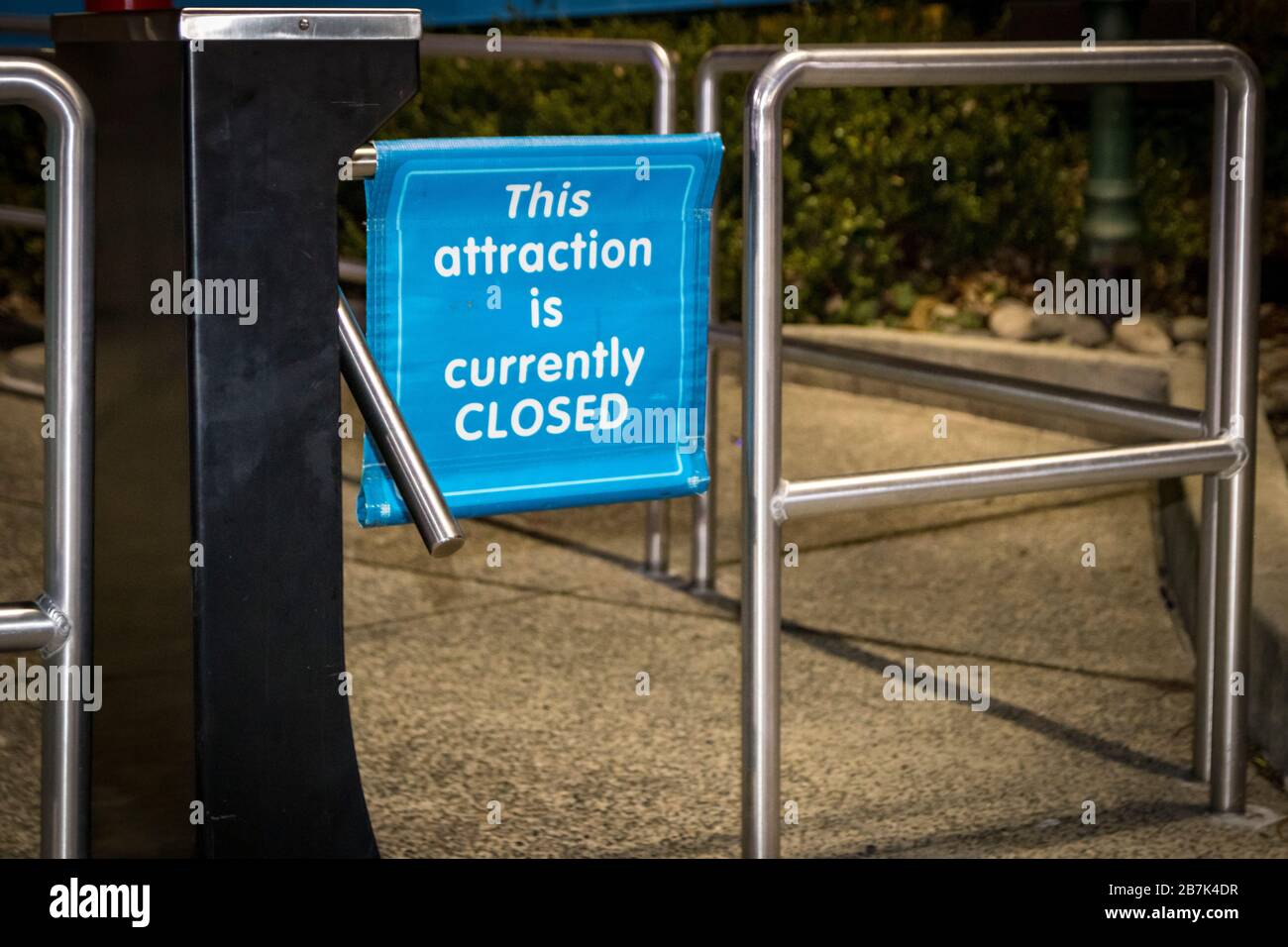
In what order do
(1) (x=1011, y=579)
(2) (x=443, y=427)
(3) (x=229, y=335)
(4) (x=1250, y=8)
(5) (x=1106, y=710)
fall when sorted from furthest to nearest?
(4) (x=1250, y=8) → (1) (x=1011, y=579) → (5) (x=1106, y=710) → (2) (x=443, y=427) → (3) (x=229, y=335)

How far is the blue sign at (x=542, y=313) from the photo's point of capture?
8.19 ft

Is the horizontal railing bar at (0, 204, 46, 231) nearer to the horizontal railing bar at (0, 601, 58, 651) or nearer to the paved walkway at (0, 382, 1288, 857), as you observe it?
the paved walkway at (0, 382, 1288, 857)

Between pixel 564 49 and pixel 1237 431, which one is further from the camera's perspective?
pixel 564 49

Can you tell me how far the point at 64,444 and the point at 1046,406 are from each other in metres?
1.90

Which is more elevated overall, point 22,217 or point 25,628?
point 22,217

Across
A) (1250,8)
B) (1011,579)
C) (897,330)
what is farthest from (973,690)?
(1250,8)

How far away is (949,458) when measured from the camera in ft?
19.5

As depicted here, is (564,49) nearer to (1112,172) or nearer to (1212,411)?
(1212,411)

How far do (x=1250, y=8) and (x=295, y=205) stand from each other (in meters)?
6.75

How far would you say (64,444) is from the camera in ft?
6.77

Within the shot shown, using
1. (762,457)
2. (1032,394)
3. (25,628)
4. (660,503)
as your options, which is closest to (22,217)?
(660,503)

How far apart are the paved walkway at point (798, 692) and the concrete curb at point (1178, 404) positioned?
0.39ft
